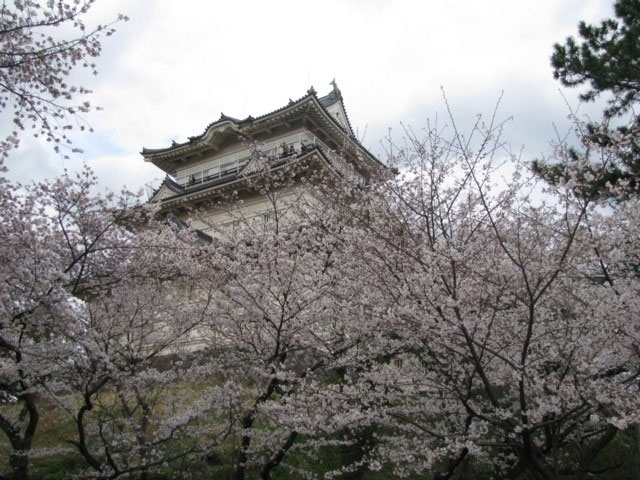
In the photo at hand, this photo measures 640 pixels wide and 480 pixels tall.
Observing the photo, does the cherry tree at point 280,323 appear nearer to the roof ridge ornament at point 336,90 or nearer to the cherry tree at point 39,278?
the cherry tree at point 39,278

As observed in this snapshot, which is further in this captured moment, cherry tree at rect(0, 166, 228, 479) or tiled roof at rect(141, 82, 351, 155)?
tiled roof at rect(141, 82, 351, 155)

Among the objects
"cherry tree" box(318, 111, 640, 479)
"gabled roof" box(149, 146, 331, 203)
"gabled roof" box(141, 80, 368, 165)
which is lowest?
"cherry tree" box(318, 111, 640, 479)

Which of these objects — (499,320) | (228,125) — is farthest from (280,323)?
(228,125)

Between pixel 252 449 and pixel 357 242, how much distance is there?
3.45 metres

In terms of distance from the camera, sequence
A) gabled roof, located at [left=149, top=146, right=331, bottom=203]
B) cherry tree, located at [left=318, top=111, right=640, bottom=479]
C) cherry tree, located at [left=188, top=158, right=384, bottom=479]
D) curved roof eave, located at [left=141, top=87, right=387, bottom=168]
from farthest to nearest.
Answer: curved roof eave, located at [left=141, top=87, right=387, bottom=168] → gabled roof, located at [left=149, top=146, right=331, bottom=203] → cherry tree, located at [left=188, top=158, right=384, bottom=479] → cherry tree, located at [left=318, top=111, right=640, bottom=479]

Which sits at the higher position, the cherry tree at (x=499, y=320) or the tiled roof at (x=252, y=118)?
the tiled roof at (x=252, y=118)

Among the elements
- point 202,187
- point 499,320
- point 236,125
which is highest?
point 236,125

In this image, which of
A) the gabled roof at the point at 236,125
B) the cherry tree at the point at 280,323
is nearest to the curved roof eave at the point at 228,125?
the gabled roof at the point at 236,125

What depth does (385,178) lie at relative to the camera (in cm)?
758

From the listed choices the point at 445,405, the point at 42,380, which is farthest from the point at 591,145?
the point at 42,380

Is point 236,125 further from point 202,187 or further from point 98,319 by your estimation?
point 98,319

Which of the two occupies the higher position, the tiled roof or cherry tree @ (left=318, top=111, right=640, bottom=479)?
the tiled roof

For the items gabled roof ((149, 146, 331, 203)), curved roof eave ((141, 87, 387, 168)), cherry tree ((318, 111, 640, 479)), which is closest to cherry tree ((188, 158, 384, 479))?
cherry tree ((318, 111, 640, 479))

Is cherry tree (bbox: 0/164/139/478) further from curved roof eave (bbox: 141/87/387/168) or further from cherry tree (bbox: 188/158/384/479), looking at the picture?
curved roof eave (bbox: 141/87/387/168)
